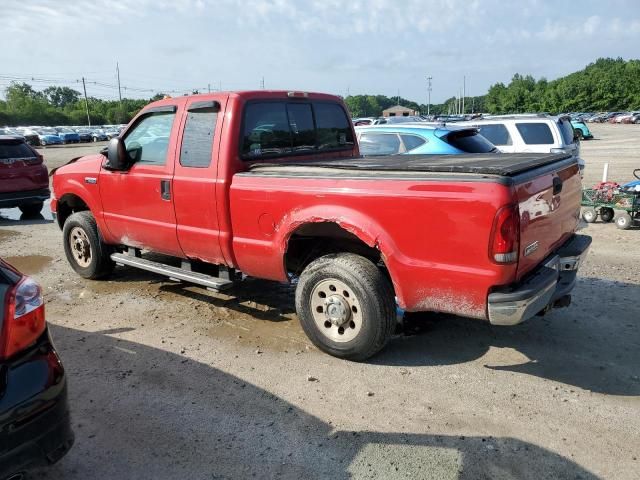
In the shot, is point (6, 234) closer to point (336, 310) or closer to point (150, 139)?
point (150, 139)

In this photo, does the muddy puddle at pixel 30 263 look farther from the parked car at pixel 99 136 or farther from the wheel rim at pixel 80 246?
the parked car at pixel 99 136

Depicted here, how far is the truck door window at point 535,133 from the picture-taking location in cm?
1161

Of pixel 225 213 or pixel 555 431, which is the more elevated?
pixel 225 213

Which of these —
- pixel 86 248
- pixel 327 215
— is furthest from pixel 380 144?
pixel 327 215

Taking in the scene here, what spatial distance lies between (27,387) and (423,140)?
7030 mm

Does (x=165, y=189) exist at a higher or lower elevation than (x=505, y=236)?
higher

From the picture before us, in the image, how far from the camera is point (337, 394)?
12.3 ft

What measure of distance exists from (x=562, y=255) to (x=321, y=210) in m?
1.91

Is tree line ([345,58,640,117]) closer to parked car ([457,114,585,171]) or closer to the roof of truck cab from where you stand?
parked car ([457,114,585,171])

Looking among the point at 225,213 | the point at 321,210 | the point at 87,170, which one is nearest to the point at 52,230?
the point at 87,170

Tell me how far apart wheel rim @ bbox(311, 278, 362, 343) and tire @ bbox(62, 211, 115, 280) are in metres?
3.16

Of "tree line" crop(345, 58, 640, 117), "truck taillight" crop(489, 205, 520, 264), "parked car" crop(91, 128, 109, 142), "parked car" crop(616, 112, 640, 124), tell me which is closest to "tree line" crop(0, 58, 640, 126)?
"tree line" crop(345, 58, 640, 117)

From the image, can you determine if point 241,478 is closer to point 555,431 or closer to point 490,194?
point 555,431

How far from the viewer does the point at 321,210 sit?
4.04 meters
